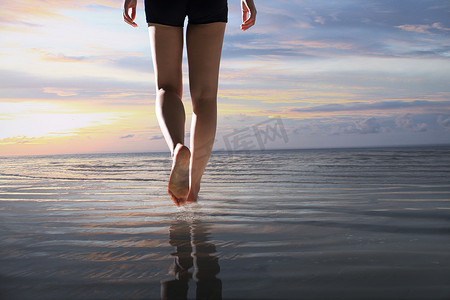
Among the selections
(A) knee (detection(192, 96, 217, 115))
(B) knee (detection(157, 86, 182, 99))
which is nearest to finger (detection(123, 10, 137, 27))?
(B) knee (detection(157, 86, 182, 99))

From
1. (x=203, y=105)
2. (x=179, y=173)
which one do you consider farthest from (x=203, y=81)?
(x=179, y=173)

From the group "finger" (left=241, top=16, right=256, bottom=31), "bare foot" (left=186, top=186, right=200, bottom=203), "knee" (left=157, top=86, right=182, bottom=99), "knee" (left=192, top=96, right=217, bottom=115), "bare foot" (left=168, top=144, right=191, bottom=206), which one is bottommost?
"bare foot" (left=186, top=186, right=200, bottom=203)

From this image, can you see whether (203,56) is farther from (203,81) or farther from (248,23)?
(248,23)

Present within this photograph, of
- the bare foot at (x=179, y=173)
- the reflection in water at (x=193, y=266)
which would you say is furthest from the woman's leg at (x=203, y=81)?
the reflection in water at (x=193, y=266)

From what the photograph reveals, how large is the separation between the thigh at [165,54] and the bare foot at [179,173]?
0.47m

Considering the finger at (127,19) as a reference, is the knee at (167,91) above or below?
below

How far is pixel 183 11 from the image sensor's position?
2.08 meters

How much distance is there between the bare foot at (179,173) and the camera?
5.68 ft

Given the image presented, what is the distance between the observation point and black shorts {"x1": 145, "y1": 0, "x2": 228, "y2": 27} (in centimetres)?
205

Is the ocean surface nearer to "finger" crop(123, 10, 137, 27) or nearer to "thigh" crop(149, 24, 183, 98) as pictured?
"thigh" crop(149, 24, 183, 98)

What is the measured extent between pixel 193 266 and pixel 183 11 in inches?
56.1

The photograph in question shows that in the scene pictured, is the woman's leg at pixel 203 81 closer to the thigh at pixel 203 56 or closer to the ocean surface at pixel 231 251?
the thigh at pixel 203 56

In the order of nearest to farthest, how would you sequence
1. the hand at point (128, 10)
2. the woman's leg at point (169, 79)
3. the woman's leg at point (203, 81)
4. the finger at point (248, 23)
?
1. the woman's leg at point (169, 79)
2. the woman's leg at point (203, 81)
3. the hand at point (128, 10)
4. the finger at point (248, 23)

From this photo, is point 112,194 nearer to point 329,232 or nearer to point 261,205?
point 261,205
